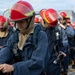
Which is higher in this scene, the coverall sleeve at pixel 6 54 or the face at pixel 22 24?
the face at pixel 22 24

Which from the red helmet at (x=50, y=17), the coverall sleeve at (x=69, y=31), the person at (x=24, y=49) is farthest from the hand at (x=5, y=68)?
the coverall sleeve at (x=69, y=31)

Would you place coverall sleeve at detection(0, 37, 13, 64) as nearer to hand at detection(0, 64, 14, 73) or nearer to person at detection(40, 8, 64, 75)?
hand at detection(0, 64, 14, 73)

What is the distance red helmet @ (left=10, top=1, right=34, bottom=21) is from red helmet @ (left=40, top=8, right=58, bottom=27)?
295 cm

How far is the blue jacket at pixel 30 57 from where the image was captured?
3652 mm

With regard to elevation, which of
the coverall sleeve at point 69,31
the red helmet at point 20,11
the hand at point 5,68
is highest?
the red helmet at point 20,11

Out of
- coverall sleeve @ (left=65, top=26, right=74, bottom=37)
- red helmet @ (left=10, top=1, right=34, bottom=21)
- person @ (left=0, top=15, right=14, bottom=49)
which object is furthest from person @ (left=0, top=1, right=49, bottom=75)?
coverall sleeve @ (left=65, top=26, right=74, bottom=37)

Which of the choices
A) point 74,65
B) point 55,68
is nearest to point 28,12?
point 55,68

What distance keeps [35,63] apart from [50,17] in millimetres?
3365

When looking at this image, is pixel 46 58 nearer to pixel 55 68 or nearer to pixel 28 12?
pixel 28 12

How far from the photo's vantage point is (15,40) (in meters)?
3.97

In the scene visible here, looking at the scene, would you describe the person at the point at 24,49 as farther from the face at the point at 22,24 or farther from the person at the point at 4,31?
the person at the point at 4,31

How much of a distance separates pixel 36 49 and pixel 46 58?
0.17 metres

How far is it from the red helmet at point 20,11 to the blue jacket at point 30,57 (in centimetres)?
27

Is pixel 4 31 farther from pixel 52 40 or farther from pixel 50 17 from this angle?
pixel 52 40
